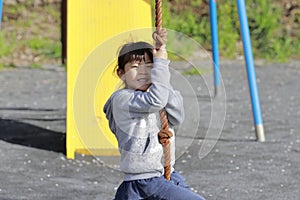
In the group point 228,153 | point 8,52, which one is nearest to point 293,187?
point 228,153

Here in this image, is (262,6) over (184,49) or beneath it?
over

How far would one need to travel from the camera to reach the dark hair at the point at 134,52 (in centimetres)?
236

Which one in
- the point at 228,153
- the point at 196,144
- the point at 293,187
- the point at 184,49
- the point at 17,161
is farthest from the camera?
the point at 184,49

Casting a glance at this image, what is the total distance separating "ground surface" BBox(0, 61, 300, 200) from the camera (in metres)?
3.67

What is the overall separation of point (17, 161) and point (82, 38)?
76cm

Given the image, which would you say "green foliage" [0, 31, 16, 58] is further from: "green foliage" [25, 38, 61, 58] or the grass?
"green foliage" [25, 38, 61, 58]

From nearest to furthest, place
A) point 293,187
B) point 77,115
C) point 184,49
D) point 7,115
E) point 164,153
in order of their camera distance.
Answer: point 164,153
point 77,115
point 293,187
point 7,115
point 184,49

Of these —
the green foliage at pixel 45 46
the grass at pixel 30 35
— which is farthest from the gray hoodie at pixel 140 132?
the green foliage at pixel 45 46

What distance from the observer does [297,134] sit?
5.09m

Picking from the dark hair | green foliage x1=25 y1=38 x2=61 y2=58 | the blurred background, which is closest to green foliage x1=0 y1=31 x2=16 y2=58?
the blurred background

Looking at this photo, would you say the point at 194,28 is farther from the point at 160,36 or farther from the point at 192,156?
the point at 160,36

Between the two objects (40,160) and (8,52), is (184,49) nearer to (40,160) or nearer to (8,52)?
(8,52)

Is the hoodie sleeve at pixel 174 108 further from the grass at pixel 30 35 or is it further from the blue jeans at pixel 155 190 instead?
the grass at pixel 30 35

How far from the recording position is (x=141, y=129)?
234 centimetres
